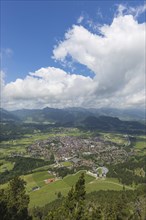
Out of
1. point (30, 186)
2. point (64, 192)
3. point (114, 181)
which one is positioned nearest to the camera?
point (64, 192)

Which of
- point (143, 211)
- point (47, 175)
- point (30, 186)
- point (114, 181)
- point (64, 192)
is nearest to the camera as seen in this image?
point (143, 211)

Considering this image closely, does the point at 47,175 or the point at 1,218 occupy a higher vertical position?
the point at 1,218

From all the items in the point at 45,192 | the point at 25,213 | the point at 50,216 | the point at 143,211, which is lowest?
the point at 45,192

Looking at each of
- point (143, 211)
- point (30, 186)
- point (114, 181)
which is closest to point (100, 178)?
point (114, 181)

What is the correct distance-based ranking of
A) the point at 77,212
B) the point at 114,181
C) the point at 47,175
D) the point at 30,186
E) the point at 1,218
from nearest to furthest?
1. the point at 77,212
2. the point at 1,218
3. the point at 30,186
4. the point at 114,181
5. the point at 47,175

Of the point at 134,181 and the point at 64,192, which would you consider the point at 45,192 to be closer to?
the point at 64,192

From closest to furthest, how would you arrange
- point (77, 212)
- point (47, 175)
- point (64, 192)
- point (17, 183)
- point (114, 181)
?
1. point (77, 212)
2. point (17, 183)
3. point (64, 192)
4. point (114, 181)
5. point (47, 175)

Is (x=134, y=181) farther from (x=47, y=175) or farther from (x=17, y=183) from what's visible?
(x=17, y=183)

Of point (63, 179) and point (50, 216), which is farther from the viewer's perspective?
point (63, 179)

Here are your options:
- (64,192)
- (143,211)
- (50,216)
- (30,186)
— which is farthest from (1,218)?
(30,186)
